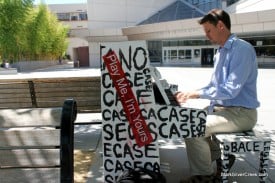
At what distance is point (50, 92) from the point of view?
19.6ft

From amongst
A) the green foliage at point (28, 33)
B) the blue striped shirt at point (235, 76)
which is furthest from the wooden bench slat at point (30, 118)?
the green foliage at point (28, 33)

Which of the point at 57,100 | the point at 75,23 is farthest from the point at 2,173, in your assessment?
the point at 75,23

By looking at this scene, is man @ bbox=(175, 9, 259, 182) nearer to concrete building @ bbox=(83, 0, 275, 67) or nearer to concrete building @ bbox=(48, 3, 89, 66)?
concrete building @ bbox=(83, 0, 275, 67)

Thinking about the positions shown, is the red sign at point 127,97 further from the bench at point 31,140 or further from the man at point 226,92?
the bench at point 31,140

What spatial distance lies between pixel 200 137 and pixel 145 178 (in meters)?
0.72

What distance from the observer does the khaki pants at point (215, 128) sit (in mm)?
3551

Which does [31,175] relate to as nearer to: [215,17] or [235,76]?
[235,76]

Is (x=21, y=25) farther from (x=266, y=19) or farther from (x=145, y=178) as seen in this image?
(x=145, y=178)

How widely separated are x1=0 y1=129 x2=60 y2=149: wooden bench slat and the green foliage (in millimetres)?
36781

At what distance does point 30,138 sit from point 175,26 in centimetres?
4556

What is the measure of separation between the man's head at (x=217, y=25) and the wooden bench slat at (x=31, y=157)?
1.91 m

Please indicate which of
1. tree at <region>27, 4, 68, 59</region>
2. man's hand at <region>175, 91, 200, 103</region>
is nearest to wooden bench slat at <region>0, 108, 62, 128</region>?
man's hand at <region>175, 91, 200, 103</region>

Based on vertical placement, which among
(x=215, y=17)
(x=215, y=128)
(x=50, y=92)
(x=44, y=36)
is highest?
(x=44, y=36)

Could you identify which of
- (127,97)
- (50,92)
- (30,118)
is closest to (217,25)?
(127,97)
